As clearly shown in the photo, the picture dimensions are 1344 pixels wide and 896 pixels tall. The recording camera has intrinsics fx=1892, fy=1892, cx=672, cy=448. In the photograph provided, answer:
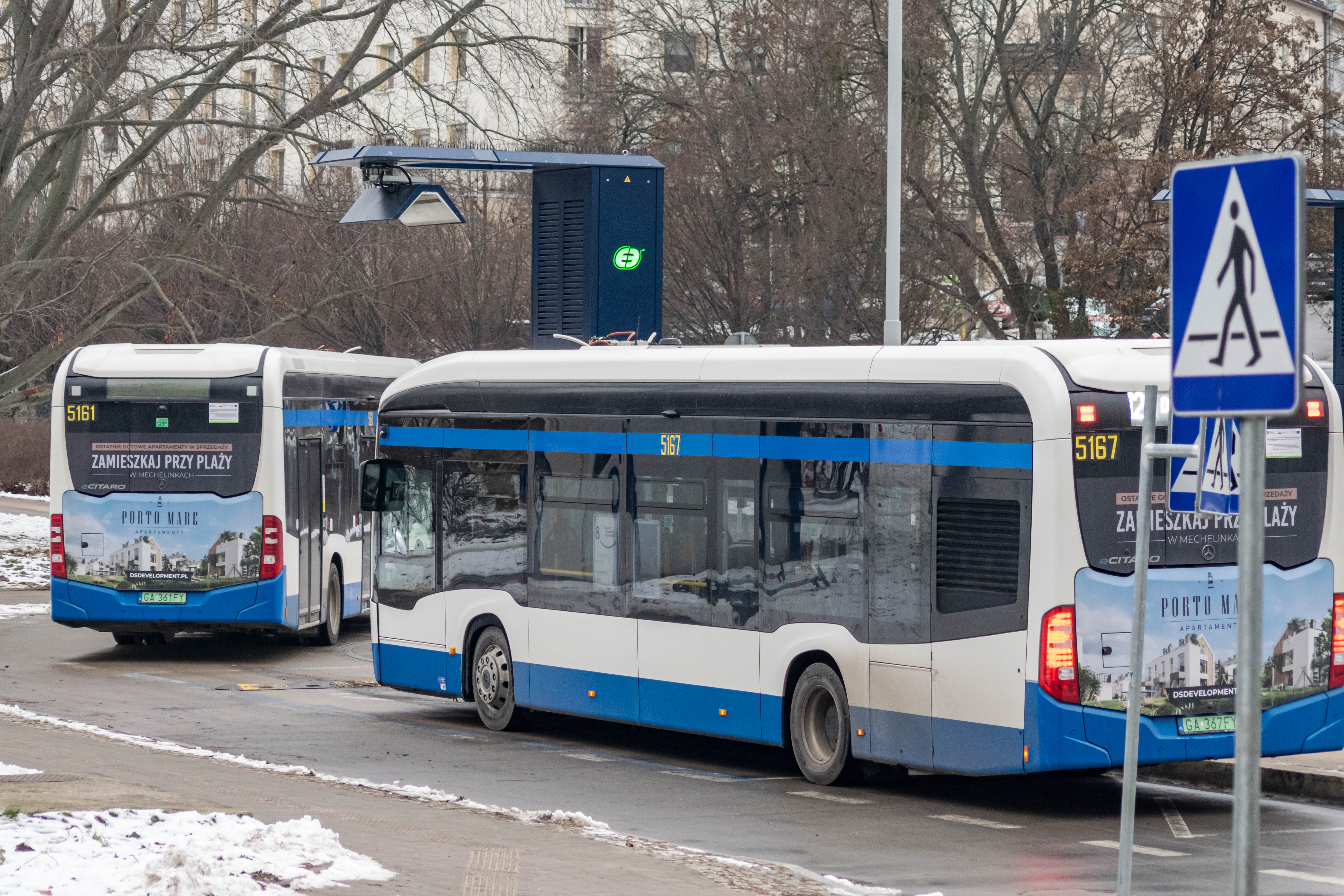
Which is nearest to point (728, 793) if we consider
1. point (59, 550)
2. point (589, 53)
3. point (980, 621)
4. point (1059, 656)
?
point (980, 621)

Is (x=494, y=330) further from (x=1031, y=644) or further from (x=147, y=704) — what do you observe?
(x=1031, y=644)

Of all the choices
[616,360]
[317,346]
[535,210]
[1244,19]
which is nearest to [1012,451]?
[616,360]

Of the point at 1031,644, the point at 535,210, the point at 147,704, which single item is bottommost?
the point at 147,704

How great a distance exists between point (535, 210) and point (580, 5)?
1610 centimetres

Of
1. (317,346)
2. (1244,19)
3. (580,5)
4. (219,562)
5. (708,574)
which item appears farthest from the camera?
(317,346)

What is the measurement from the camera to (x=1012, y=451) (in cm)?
1104

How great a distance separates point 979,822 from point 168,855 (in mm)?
5342

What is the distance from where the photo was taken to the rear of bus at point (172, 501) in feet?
64.1

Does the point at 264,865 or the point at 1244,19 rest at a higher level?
the point at 1244,19

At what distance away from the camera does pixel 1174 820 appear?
37.2 ft

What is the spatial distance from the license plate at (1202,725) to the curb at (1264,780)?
0.88 metres

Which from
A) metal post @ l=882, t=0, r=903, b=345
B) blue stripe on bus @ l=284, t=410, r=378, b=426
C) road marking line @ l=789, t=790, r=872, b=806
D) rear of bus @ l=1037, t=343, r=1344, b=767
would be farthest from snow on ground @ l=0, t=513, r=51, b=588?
rear of bus @ l=1037, t=343, r=1344, b=767

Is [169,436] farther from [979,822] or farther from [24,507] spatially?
[24,507]

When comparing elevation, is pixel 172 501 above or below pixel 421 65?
below
